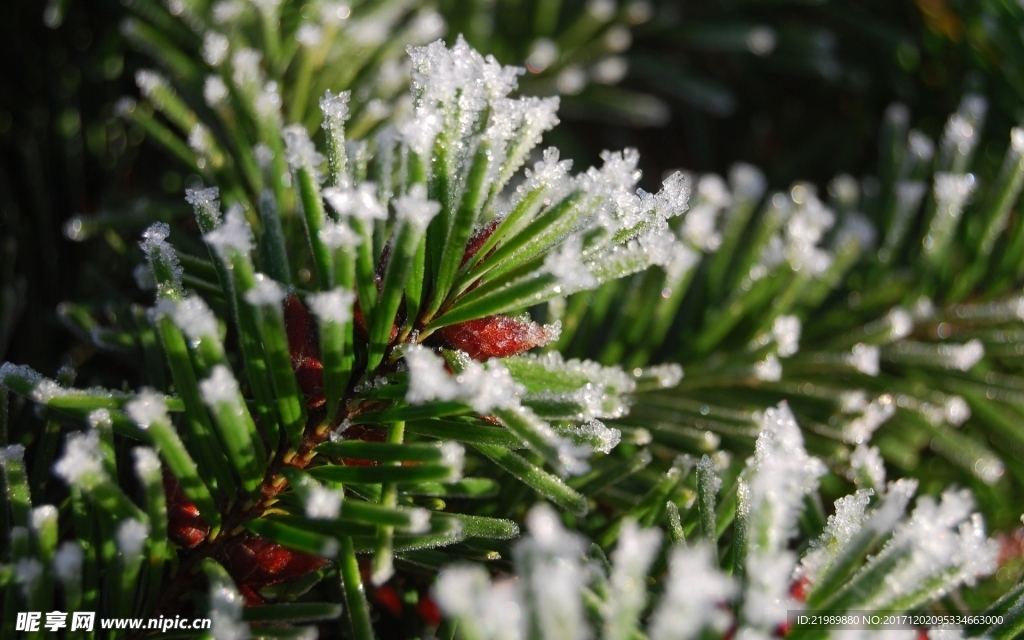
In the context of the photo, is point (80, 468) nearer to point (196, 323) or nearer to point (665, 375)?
point (196, 323)

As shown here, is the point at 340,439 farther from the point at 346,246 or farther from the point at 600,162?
the point at 600,162

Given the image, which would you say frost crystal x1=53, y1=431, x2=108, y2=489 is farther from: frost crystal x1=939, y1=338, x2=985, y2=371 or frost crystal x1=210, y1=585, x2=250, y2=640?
frost crystal x1=939, y1=338, x2=985, y2=371

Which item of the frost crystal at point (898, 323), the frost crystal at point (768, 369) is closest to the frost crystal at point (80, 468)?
the frost crystal at point (768, 369)

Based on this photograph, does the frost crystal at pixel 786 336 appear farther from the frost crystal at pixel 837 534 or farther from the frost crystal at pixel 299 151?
the frost crystal at pixel 299 151

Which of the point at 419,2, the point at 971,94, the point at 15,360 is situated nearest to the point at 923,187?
the point at 971,94

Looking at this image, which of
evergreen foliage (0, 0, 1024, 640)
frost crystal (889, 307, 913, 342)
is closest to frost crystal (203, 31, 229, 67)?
evergreen foliage (0, 0, 1024, 640)
